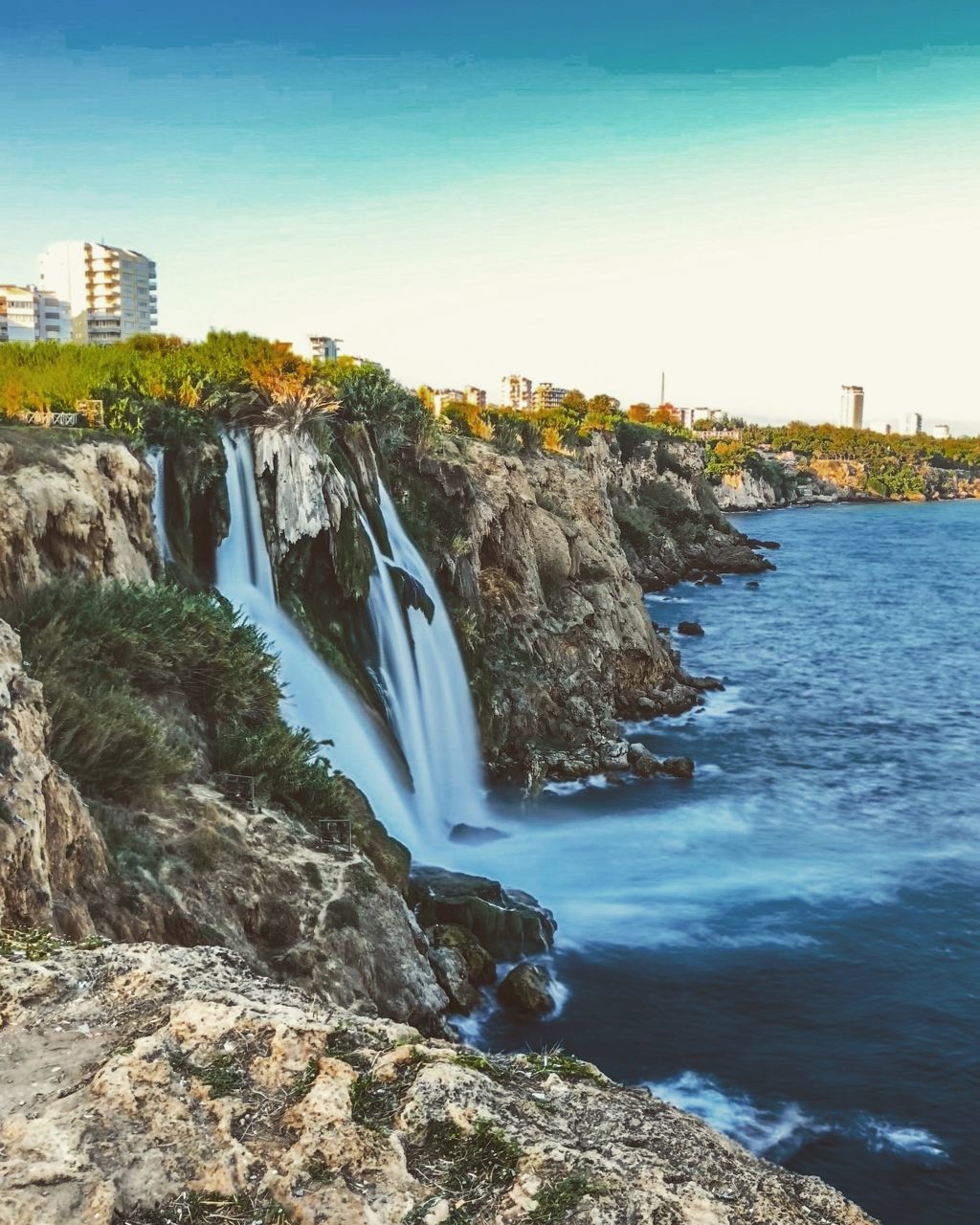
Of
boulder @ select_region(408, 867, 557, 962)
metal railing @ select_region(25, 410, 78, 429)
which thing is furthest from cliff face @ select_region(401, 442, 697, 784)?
metal railing @ select_region(25, 410, 78, 429)

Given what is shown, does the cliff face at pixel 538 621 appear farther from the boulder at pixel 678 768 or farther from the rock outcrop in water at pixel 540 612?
the boulder at pixel 678 768

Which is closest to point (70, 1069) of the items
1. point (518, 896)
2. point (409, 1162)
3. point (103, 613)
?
point (409, 1162)

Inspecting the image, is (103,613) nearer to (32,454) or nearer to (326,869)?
(32,454)

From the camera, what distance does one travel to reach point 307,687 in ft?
61.5

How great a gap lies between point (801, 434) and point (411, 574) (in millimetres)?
157624

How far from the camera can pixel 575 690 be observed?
29078mm

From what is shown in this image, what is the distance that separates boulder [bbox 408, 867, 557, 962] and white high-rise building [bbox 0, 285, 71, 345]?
91152 mm

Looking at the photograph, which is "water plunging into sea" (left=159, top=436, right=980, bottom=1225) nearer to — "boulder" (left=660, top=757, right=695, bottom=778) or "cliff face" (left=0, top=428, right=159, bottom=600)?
"boulder" (left=660, top=757, right=695, bottom=778)

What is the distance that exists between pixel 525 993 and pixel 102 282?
10540 centimetres

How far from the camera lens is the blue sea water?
41.0ft

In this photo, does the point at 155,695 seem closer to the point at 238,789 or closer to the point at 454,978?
the point at 238,789

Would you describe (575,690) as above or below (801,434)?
below

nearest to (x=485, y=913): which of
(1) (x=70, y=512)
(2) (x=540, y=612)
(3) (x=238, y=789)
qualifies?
(3) (x=238, y=789)

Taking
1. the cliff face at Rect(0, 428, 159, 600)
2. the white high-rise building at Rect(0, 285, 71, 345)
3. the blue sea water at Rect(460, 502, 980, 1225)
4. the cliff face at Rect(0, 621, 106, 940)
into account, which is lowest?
the blue sea water at Rect(460, 502, 980, 1225)
